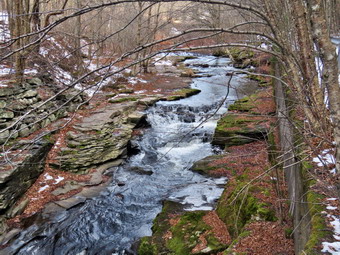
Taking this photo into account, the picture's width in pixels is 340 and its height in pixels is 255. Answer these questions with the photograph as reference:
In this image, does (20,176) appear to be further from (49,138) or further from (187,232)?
(187,232)

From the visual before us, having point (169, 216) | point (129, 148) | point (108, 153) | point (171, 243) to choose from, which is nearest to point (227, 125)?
point (129, 148)

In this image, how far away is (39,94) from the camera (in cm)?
1217

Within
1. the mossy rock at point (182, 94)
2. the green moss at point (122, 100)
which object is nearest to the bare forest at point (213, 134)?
the green moss at point (122, 100)

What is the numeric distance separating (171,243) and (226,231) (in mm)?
1091

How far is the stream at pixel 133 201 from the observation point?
6.34 metres

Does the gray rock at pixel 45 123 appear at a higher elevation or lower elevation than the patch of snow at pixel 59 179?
higher

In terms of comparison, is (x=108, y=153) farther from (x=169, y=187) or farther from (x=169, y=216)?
(x=169, y=216)

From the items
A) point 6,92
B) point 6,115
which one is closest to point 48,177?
point 6,115

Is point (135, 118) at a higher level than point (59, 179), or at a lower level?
higher

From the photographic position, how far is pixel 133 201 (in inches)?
318

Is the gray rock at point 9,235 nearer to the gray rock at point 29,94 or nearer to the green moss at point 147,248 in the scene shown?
the green moss at point 147,248

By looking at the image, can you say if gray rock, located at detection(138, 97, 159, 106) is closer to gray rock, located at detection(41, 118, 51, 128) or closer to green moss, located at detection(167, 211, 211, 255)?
gray rock, located at detection(41, 118, 51, 128)

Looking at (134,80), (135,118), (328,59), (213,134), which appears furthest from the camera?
(134,80)

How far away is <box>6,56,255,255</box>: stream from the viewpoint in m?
6.34
